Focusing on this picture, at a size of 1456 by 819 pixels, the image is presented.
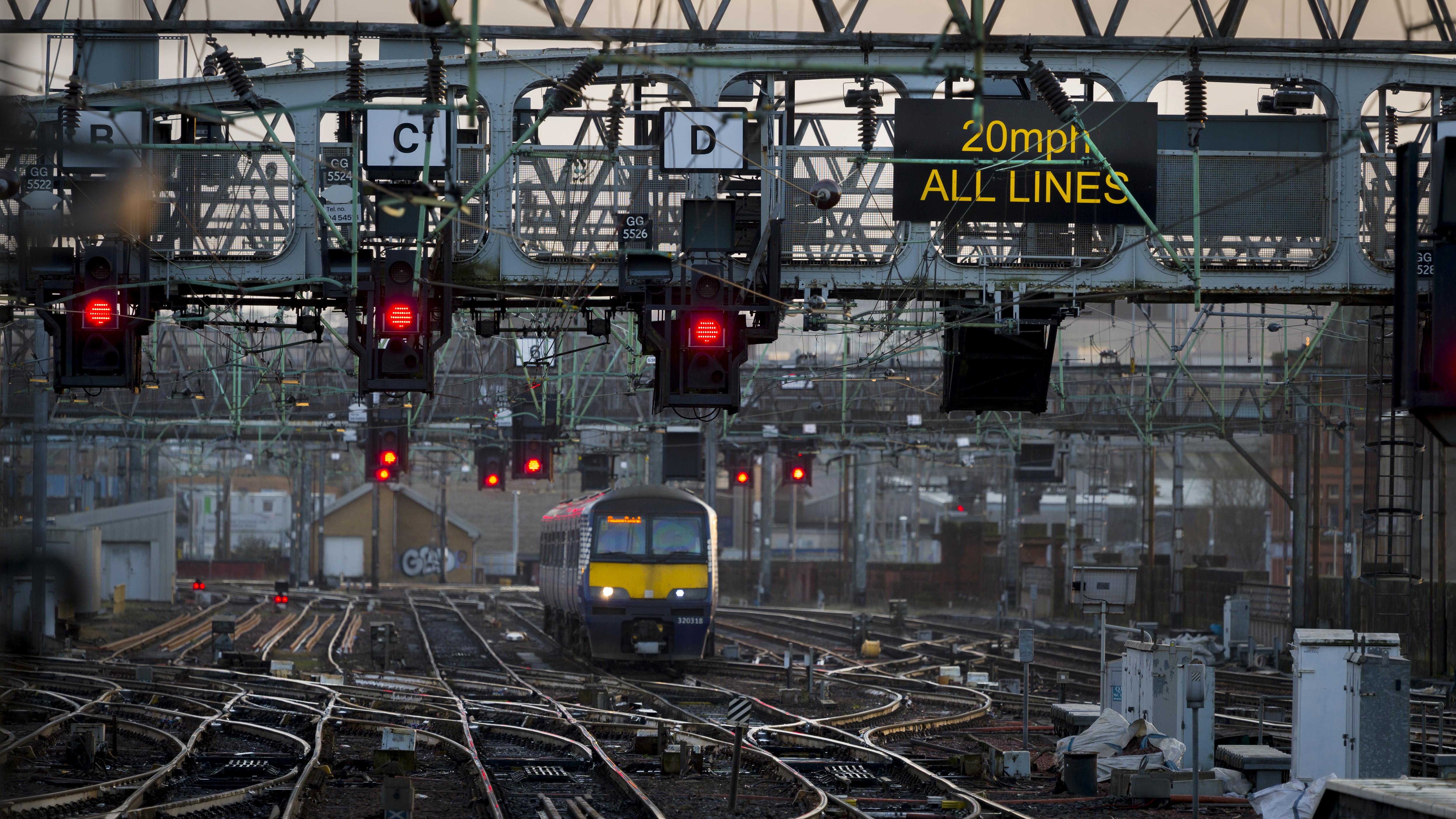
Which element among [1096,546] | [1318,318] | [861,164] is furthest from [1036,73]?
[1096,546]

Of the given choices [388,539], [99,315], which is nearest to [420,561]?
[388,539]

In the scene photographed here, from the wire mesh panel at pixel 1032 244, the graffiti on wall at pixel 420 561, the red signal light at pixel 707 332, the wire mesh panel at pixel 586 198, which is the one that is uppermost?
the wire mesh panel at pixel 586 198

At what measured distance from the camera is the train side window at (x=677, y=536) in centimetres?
2759

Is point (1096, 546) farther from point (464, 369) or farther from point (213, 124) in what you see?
point (213, 124)

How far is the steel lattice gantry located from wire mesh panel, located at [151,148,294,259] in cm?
2

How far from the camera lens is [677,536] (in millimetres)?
27688

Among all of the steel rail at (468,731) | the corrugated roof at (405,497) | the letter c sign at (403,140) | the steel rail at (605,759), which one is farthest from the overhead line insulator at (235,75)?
the corrugated roof at (405,497)

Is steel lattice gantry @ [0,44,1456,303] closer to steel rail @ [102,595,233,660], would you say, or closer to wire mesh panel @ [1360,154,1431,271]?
wire mesh panel @ [1360,154,1431,271]

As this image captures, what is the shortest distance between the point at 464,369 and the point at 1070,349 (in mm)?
35822

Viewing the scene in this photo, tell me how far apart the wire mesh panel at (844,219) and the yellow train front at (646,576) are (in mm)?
10715

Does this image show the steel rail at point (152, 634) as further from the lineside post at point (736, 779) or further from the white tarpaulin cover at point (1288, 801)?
the white tarpaulin cover at point (1288, 801)

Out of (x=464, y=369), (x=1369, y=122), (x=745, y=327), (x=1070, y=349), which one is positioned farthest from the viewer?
(x=1070, y=349)

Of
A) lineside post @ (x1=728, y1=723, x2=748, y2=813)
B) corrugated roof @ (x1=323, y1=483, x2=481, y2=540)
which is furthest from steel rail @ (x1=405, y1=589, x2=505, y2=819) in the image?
corrugated roof @ (x1=323, y1=483, x2=481, y2=540)

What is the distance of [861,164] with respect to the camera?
681 inches
